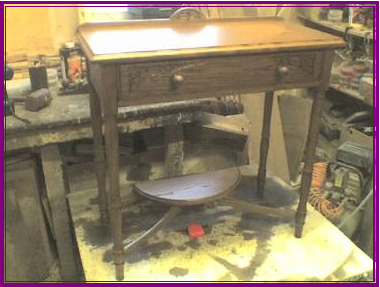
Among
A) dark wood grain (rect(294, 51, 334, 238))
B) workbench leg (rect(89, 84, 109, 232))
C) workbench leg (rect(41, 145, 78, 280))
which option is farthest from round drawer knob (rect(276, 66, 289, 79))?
workbench leg (rect(41, 145, 78, 280))

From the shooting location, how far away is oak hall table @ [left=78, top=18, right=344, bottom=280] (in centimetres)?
95

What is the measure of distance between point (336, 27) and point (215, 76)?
4.55 feet

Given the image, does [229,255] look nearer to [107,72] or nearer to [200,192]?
[200,192]

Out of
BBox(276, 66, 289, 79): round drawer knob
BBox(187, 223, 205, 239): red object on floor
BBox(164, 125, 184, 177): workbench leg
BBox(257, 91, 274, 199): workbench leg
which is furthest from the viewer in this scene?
BBox(164, 125, 184, 177): workbench leg

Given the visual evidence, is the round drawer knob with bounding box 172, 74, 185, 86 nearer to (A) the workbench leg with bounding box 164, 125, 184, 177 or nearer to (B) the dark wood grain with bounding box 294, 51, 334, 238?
(B) the dark wood grain with bounding box 294, 51, 334, 238

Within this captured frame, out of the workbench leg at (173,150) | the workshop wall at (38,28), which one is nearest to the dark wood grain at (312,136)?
the workbench leg at (173,150)

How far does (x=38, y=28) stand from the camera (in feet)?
5.69

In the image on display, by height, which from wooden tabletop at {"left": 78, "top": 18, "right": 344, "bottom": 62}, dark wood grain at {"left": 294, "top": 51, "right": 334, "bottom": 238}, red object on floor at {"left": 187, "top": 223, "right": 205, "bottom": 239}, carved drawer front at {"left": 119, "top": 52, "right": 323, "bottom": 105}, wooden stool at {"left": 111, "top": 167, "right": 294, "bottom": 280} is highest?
wooden tabletop at {"left": 78, "top": 18, "right": 344, "bottom": 62}

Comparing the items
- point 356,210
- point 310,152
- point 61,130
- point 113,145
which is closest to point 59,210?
point 61,130

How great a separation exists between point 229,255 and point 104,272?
39 centimetres

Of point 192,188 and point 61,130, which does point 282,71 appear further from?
point 61,130

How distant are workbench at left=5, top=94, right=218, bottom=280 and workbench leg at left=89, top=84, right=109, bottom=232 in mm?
111

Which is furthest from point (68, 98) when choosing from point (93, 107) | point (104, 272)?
point (104, 272)

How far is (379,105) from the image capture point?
173 cm
